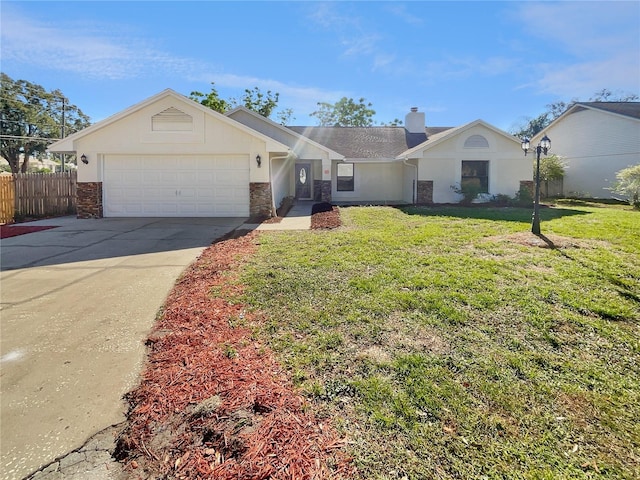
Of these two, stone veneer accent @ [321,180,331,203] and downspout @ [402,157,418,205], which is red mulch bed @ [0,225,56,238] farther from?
downspout @ [402,157,418,205]

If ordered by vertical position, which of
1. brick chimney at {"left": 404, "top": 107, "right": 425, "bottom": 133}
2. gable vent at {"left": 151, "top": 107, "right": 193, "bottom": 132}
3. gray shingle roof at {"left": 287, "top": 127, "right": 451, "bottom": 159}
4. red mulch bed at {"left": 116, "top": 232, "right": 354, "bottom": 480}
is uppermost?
brick chimney at {"left": 404, "top": 107, "right": 425, "bottom": 133}

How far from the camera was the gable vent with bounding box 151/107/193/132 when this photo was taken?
1262cm

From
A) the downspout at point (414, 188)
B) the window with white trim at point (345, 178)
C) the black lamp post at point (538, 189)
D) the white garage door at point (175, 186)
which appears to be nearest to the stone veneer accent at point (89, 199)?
the white garage door at point (175, 186)

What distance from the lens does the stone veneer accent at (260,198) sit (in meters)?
13.0

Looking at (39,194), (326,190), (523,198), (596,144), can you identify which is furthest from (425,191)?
(39,194)

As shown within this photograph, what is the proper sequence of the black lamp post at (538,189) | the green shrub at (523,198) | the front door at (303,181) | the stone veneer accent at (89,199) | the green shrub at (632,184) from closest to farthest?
the black lamp post at (538,189), the stone veneer accent at (89,199), the green shrub at (632,184), the green shrub at (523,198), the front door at (303,181)

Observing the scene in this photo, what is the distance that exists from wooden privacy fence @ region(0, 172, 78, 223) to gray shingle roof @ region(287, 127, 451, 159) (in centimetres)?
1257

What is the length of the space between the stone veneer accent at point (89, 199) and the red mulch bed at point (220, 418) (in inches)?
431

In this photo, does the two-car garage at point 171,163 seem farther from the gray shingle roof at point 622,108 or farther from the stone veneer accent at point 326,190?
→ the gray shingle roof at point 622,108

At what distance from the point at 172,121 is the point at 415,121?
15.5m

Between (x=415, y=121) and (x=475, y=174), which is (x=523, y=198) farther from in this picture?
(x=415, y=121)

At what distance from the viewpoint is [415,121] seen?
22.8 m

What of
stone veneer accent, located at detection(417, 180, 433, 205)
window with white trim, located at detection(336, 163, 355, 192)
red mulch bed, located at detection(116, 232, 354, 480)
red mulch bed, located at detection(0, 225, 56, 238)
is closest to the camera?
red mulch bed, located at detection(116, 232, 354, 480)

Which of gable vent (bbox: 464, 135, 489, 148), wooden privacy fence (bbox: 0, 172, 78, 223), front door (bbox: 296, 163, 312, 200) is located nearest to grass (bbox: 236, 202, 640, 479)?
gable vent (bbox: 464, 135, 489, 148)
